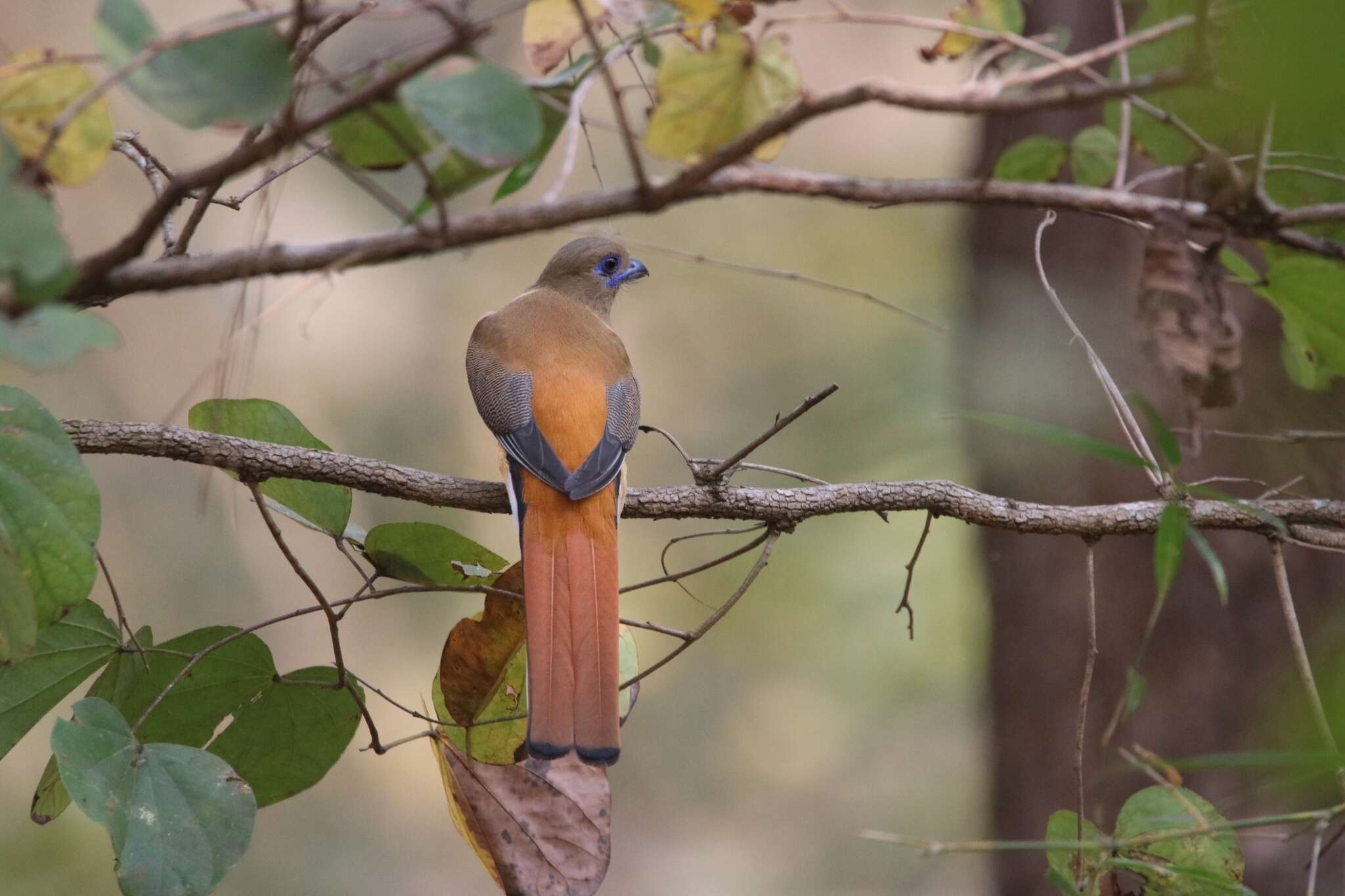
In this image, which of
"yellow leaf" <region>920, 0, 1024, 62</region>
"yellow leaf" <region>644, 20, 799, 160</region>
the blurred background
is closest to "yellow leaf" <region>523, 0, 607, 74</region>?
"yellow leaf" <region>644, 20, 799, 160</region>

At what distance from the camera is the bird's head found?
14.4ft

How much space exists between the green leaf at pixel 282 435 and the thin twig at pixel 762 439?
753 mm

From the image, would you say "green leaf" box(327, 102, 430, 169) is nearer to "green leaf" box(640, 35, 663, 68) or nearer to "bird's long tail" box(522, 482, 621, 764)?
"green leaf" box(640, 35, 663, 68)

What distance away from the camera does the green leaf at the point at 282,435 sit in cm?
237

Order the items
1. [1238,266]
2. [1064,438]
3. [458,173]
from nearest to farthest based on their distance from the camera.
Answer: [1064,438], [458,173], [1238,266]

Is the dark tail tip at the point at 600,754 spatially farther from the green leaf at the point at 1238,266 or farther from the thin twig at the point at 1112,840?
the green leaf at the point at 1238,266

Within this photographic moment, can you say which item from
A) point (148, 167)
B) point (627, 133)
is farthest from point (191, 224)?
point (627, 133)

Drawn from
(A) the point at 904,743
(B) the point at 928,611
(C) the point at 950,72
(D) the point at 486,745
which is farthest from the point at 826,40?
(D) the point at 486,745

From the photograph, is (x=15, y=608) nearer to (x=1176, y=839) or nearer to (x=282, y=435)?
(x=282, y=435)

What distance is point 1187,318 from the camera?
4.94ft

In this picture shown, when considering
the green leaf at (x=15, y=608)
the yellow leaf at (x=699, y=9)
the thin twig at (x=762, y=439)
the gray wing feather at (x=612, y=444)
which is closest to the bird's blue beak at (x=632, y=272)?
the gray wing feather at (x=612, y=444)

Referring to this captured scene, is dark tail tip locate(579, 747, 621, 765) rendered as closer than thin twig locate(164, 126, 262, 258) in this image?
No

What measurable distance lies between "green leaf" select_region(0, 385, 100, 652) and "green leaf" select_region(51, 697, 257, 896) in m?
0.24

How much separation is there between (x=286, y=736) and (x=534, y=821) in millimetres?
496
